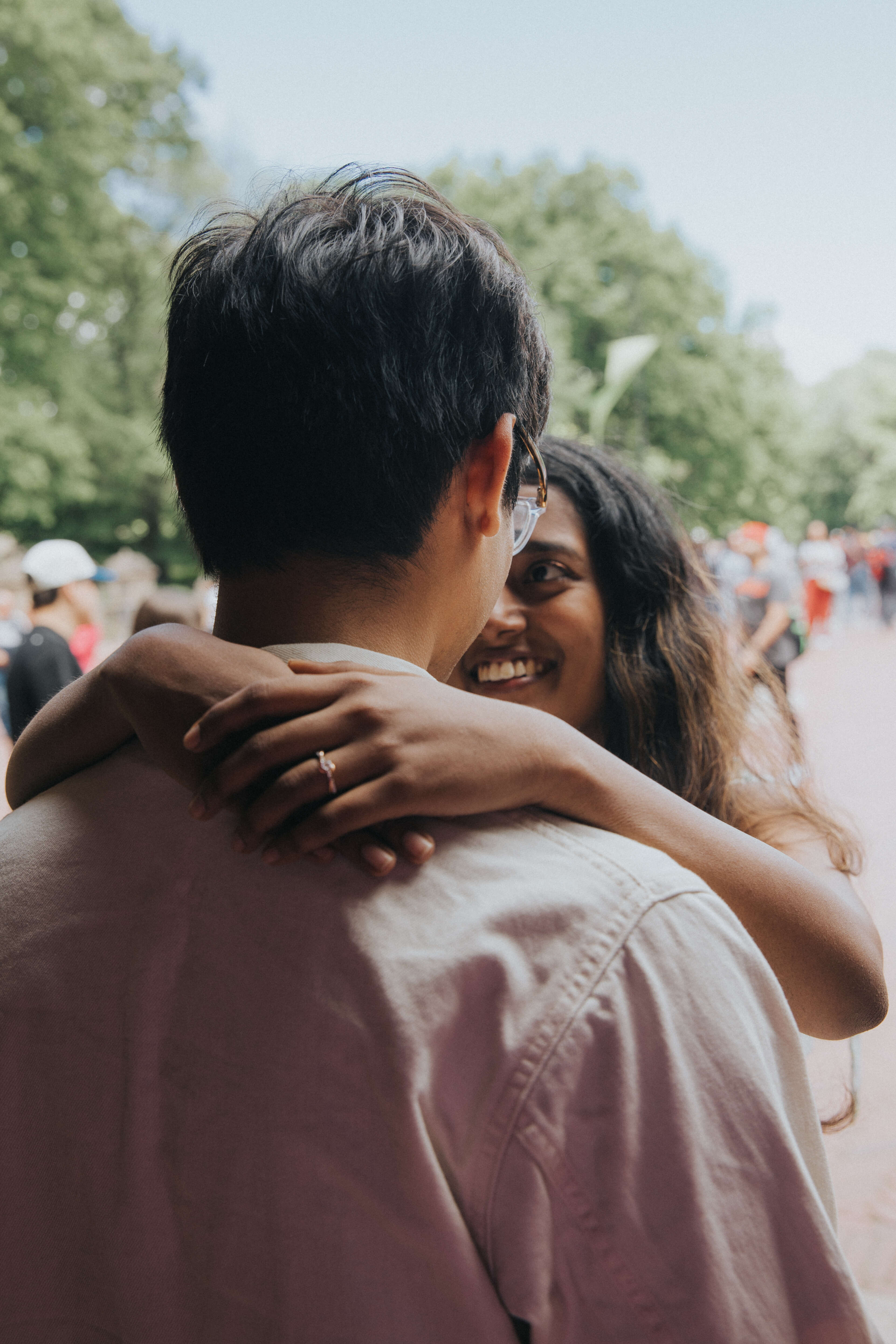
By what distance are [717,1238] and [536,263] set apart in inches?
1137

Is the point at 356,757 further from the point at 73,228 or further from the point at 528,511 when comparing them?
the point at 73,228

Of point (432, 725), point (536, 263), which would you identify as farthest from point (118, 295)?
point (432, 725)

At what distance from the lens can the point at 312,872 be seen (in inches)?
37.4

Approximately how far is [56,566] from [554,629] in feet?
13.2

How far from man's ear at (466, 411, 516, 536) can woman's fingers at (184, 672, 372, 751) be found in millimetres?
306

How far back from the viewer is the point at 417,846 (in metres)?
0.94

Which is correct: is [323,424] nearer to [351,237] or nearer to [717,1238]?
[351,237]

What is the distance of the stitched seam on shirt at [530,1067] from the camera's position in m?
0.88

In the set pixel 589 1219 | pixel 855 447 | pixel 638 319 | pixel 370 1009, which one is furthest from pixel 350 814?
pixel 855 447

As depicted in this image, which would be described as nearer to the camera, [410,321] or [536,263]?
[410,321]

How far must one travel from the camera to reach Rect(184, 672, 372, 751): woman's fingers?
3.06 ft

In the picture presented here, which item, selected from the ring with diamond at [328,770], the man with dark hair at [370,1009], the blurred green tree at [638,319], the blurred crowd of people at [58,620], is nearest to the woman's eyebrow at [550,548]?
the man with dark hair at [370,1009]

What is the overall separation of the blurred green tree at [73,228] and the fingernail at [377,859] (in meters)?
13.9

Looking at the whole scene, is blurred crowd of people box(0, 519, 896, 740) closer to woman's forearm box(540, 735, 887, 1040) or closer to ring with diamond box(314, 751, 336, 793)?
ring with diamond box(314, 751, 336, 793)
